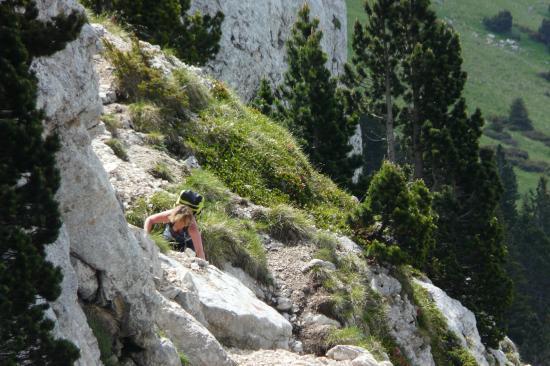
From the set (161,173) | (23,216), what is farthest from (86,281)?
(161,173)

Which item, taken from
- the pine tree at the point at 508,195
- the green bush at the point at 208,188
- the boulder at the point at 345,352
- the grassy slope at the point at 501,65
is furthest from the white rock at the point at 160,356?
the grassy slope at the point at 501,65

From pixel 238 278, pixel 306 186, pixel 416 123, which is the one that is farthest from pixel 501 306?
pixel 238 278

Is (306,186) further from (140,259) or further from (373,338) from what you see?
(140,259)

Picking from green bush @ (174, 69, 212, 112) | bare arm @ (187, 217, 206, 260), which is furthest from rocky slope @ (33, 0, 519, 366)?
green bush @ (174, 69, 212, 112)

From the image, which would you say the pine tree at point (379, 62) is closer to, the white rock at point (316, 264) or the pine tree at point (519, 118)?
the white rock at point (316, 264)

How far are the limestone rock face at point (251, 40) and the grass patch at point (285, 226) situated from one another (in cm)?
2763

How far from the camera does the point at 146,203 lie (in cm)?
1495

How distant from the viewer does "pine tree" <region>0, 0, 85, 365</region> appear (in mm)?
7434

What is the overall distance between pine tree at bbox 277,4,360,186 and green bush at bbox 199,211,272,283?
16.8 meters

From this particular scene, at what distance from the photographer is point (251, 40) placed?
2004 inches

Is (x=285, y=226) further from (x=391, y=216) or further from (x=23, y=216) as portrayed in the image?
(x=23, y=216)

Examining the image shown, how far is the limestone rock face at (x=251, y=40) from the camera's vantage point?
4806cm

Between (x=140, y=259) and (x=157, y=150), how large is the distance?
809 centimetres

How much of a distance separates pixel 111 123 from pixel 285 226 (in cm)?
394
